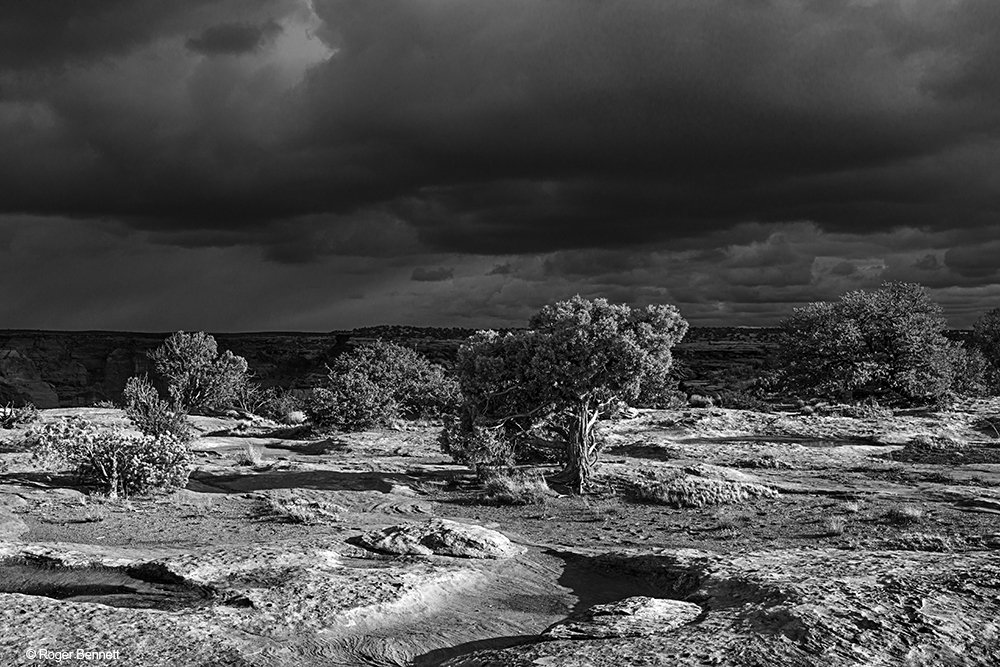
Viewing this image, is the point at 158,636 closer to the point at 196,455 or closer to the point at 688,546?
the point at 688,546

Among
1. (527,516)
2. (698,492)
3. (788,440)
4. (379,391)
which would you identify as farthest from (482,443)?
(379,391)

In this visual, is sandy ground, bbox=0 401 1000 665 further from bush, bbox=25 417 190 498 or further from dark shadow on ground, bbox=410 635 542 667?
bush, bbox=25 417 190 498

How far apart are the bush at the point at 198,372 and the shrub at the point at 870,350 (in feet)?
134

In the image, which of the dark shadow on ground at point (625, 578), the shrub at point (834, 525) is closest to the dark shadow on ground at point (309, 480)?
the dark shadow on ground at point (625, 578)

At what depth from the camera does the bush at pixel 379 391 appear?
40812 mm

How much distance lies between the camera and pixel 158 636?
8656 millimetres

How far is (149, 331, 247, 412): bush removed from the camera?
58344 mm

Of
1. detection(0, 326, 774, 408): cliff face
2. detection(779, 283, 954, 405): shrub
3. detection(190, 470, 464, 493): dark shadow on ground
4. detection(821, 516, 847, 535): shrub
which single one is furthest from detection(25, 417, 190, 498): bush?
detection(0, 326, 774, 408): cliff face

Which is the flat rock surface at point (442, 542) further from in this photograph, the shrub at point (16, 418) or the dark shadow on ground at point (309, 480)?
the shrub at point (16, 418)

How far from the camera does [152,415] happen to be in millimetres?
29484

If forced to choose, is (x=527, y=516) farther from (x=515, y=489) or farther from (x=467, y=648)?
(x=467, y=648)

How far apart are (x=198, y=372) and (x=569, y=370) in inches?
1806

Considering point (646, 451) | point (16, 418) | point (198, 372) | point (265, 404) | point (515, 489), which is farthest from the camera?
point (265, 404)

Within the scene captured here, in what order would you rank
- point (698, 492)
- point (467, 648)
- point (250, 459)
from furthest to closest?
point (250, 459), point (698, 492), point (467, 648)
